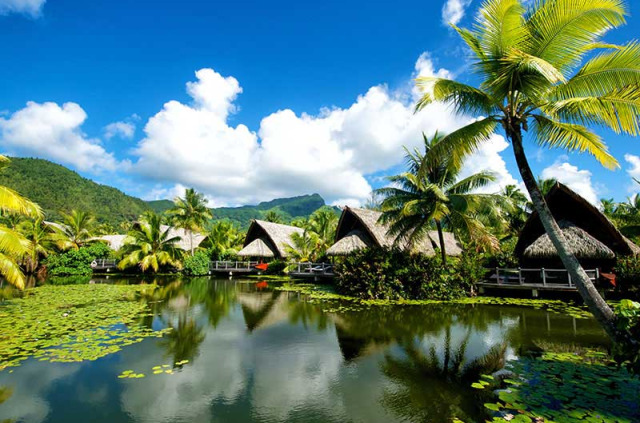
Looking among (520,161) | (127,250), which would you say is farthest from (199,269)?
(520,161)

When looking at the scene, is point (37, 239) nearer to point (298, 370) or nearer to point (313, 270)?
point (313, 270)

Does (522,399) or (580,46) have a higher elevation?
(580,46)

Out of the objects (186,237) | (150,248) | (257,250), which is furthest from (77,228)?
(257,250)

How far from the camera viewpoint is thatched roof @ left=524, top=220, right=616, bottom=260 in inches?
478

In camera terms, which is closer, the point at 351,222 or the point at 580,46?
the point at 580,46

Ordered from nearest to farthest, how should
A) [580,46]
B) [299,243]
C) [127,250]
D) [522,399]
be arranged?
[522,399] < [580,46] < [299,243] < [127,250]

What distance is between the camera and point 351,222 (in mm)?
18844

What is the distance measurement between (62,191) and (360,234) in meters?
72.1

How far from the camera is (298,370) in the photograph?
5.51 meters

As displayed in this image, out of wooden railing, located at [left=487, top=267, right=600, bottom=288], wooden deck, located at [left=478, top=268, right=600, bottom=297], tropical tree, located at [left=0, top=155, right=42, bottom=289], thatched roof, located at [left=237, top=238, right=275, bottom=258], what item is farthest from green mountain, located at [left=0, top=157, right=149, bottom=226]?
wooden railing, located at [left=487, top=267, right=600, bottom=288]

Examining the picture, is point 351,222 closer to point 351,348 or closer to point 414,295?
point 414,295

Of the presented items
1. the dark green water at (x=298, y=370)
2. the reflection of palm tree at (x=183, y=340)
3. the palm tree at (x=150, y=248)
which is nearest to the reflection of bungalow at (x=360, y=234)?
the dark green water at (x=298, y=370)

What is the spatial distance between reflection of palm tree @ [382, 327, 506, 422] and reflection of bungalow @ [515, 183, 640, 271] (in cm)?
868

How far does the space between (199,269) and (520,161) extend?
24.4 meters
